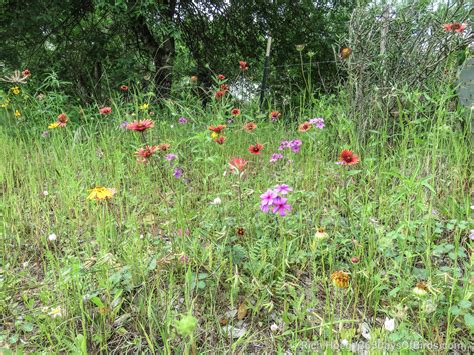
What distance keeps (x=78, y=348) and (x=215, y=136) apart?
3.19ft

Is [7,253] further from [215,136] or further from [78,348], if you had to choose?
[215,136]

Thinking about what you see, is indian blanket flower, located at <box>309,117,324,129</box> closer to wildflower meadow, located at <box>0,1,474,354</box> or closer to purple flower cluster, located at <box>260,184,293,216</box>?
wildflower meadow, located at <box>0,1,474,354</box>

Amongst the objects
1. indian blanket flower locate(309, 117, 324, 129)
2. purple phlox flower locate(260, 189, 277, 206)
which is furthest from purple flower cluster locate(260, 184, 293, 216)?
indian blanket flower locate(309, 117, 324, 129)

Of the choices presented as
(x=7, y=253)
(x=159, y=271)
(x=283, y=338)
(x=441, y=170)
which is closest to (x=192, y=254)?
(x=159, y=271)

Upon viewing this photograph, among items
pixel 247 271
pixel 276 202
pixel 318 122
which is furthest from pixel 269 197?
pixel 318 122

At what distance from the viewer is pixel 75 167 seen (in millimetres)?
2088

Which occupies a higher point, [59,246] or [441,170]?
[441,170]

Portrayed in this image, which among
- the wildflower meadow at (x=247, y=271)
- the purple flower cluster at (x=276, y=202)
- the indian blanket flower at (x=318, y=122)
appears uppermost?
the indian blanket flower at (x=318, y=122)

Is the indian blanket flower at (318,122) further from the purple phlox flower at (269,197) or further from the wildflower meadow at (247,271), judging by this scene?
the purple phlox flower at (269,197)

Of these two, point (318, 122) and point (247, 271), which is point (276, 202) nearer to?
point (247, 271)

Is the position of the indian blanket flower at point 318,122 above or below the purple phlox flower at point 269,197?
above

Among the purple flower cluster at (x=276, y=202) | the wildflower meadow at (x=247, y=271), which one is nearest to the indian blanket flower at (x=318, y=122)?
the wildflower meadow at (x=247, y=271)

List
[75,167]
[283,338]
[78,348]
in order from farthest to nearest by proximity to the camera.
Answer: [75,167]
[283,338]
[78,348]

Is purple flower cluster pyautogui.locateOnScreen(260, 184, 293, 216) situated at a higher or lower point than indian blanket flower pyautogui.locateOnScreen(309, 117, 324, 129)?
lower
